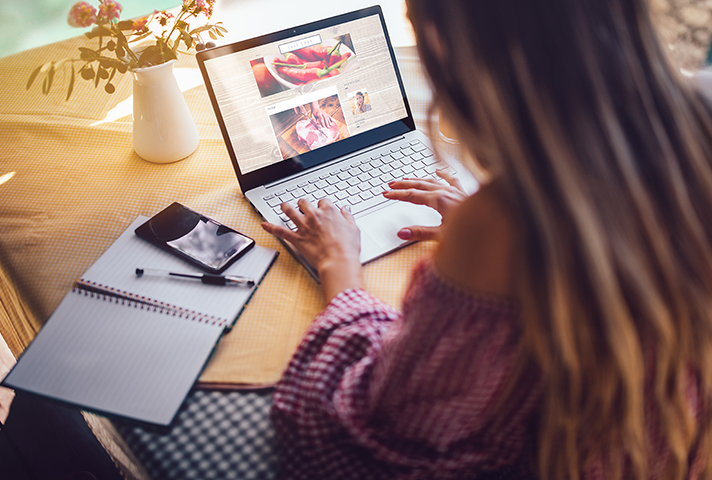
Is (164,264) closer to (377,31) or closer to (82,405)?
(82,405)

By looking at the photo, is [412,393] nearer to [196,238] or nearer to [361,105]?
[196,238]

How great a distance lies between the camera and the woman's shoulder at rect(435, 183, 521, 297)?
40 cm

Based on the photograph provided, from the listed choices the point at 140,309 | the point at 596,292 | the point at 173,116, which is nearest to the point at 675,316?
the point at 596,292

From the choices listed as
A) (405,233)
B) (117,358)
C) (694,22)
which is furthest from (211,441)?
(694,22)

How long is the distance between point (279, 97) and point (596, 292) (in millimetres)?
650

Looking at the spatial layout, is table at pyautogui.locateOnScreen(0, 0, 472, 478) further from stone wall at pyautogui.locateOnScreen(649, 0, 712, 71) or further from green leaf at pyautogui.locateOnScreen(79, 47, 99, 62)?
stone wall at pyautogui.locateOnScreen(649, 0, 712, 71)

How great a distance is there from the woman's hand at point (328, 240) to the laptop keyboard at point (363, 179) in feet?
0.13

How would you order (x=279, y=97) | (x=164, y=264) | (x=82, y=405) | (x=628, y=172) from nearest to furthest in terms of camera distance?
(x=628, y=172)
(x=82, y=405)
(x=164, y=264)
(x=279, y=97)

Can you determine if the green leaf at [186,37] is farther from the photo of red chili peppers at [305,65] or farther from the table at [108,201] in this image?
the table at [108,201]

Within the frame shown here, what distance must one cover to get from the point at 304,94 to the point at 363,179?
19 cm

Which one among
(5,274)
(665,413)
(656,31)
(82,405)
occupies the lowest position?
(665,413)

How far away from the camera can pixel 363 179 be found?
2.85 ft

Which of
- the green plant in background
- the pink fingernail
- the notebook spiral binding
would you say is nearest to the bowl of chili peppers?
the green plant in background

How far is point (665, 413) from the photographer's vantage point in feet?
1.51
